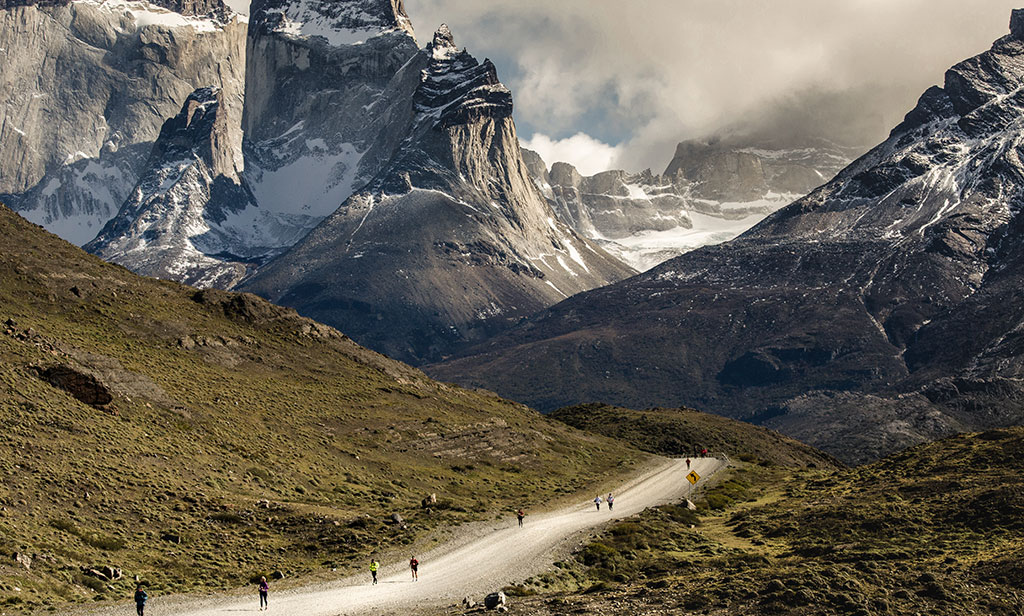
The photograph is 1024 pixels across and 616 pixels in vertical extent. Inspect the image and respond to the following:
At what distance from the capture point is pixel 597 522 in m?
100

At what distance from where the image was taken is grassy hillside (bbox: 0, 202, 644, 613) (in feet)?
250

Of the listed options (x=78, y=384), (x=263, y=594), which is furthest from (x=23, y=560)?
(x=78, y=384)

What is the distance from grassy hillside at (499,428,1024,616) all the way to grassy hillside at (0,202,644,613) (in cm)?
1710


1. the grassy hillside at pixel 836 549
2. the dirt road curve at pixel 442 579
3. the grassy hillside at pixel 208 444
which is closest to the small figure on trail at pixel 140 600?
the dirt road curve at pixel 442 579

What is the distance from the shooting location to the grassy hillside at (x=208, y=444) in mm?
76312

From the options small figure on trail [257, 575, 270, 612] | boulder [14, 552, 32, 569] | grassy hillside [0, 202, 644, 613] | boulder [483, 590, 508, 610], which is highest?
grassy hillside [0, 202, 644, 613]

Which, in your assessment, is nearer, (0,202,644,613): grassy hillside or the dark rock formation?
(0,202,644,613): grassy hillside

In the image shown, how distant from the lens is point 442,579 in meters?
75.9

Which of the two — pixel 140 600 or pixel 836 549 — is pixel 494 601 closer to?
pixel 140 600

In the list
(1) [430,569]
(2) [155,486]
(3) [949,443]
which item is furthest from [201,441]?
(3) [949,443]

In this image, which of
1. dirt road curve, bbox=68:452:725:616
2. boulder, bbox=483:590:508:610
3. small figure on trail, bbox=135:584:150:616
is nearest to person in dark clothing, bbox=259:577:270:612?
dirt road curve, bbox=68:452:725:616

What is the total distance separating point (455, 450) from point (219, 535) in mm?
59281

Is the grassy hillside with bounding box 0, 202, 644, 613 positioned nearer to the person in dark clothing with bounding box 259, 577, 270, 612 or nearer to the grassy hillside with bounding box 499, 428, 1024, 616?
the person in dark clothing with bounding box 259, 577, 270, 612

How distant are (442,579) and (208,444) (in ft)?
128
